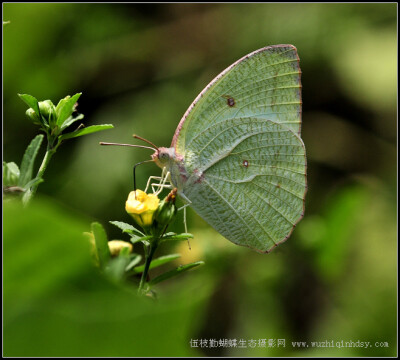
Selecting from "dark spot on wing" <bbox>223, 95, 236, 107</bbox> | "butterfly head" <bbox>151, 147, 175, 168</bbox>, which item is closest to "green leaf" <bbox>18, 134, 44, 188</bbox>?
"butterfly head" <bbox>151, 147, 175, 168</bbox>

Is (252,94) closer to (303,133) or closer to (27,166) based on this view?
(27,166)

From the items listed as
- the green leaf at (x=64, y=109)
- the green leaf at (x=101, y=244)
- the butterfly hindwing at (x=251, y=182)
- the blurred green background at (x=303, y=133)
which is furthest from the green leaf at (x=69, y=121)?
Result: the butterfly hindwing at (x=251, y=182)

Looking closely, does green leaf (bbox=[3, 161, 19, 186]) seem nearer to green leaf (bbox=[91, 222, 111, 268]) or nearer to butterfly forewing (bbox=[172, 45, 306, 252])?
green leaf (bbox=[91, 222, 111, 268])

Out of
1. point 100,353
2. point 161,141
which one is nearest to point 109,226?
point 161,141

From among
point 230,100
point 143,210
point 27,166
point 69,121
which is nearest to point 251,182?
point 230,100

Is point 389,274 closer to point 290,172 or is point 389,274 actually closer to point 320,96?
point 320,96

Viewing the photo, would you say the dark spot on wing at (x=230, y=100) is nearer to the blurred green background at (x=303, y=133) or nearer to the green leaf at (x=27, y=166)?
the blurred green background at (x=303, y=133)
